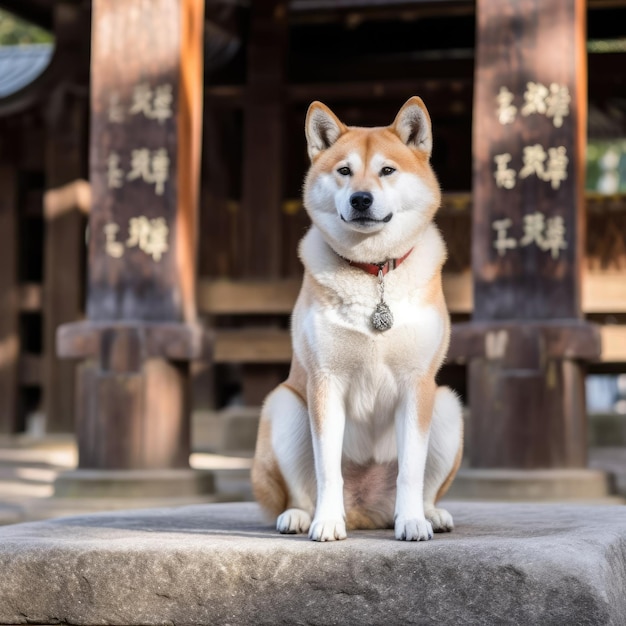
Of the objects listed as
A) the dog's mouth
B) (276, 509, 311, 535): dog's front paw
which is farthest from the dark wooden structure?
the dog's mouth

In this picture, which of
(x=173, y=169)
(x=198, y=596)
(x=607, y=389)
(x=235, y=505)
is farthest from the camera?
(x=607, y=389)

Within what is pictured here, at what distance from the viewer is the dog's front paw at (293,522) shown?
12.3ft

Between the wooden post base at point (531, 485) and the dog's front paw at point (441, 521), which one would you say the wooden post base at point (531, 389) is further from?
the dog's front paw at point (441, 521)

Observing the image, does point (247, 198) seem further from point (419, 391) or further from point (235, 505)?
point (419, 391)

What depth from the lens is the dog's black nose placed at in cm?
341

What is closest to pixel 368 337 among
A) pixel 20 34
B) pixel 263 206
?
pixel 263 206

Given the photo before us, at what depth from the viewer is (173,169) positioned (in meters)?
7.24

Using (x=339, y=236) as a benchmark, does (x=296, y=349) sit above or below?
below

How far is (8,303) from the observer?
11.5 m

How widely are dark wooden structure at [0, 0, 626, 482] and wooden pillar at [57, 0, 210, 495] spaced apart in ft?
0.05

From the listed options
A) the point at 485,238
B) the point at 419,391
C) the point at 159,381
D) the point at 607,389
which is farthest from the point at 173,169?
the point at 607,389

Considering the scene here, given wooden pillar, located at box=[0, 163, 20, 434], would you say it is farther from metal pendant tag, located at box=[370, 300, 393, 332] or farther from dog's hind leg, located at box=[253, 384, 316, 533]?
metal pendant tag, located at box=[370, 300, 393, 332]

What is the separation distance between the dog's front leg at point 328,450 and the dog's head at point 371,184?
44 cm

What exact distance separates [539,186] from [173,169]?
227 cm
